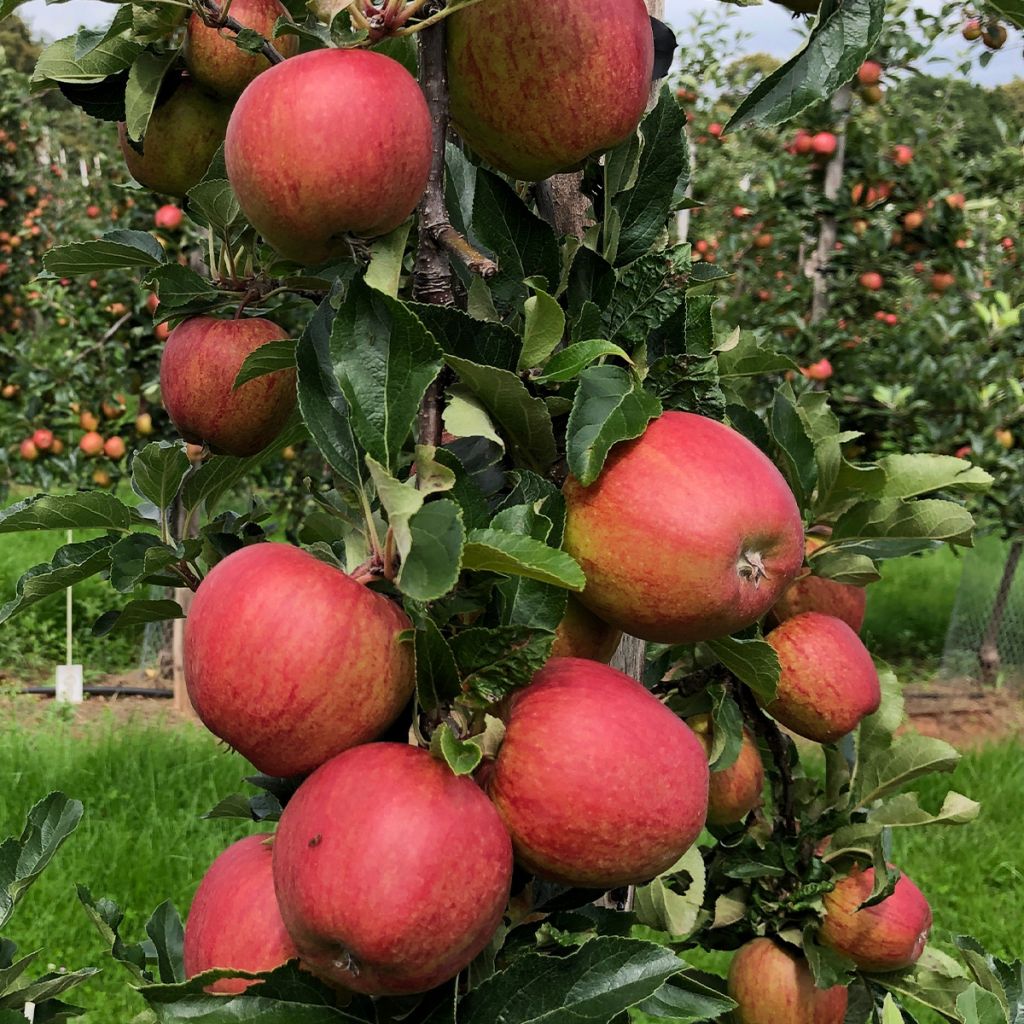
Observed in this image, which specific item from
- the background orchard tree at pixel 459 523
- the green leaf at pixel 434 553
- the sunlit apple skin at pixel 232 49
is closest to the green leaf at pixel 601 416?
the background orchard tree at pixel 459 523

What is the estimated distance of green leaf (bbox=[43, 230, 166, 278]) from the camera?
2.85ft

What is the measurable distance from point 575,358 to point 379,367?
12 cm

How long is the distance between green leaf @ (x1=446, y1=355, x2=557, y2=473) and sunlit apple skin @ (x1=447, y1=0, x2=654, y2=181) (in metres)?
0.16

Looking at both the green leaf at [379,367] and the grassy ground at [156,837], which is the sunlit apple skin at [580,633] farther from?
the grassy ground at [156,837]

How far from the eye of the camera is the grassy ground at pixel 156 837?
2.40m

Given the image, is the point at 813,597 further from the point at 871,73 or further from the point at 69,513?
the point at 871,73

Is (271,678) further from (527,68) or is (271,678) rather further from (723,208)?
(723,208)

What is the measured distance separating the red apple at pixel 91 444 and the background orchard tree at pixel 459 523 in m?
3.31

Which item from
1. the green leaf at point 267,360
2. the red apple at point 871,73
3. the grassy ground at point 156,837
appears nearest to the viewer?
the green leaf at point 267,360

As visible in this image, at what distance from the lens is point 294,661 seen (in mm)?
556

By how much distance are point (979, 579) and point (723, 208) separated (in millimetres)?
2141

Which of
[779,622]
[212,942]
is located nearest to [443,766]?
[212,942]

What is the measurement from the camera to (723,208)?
5.26 m

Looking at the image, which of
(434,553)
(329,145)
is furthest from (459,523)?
(329,145)
